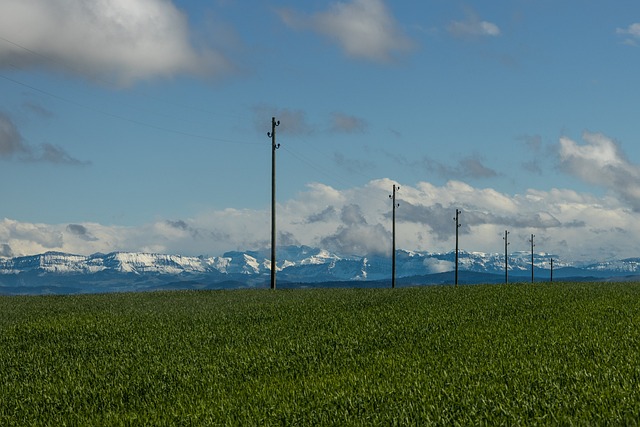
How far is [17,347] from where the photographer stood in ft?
95.5

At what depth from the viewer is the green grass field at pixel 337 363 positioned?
1555 cm

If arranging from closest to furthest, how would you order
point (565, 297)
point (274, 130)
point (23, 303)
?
point (565, 297) < point (23, 303) < point (274, 130)

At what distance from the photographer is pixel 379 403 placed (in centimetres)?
1627

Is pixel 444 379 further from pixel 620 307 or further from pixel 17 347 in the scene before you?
pixel 17 347

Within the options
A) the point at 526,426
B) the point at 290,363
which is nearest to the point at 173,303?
the point at 290,363

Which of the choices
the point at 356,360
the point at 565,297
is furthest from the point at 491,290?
the point at 356,360

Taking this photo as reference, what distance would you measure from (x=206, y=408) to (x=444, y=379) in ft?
18.9

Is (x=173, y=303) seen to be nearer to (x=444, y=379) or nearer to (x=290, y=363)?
(x=290, y=363)

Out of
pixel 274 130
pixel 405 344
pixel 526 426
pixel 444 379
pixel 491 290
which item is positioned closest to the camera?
pixel 526 426

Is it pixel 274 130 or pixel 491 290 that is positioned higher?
pixel 274 130

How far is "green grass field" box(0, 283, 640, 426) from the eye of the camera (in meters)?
15.6

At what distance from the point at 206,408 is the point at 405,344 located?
8.78 meters

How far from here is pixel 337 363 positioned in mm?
22875

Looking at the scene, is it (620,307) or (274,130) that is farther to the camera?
(274,130)
